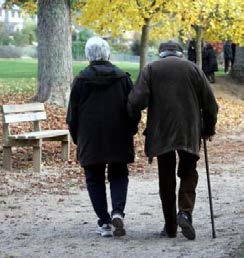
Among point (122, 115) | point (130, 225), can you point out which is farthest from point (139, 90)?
point (130, 225)

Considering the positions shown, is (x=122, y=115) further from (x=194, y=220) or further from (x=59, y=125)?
(x=59, y=125)

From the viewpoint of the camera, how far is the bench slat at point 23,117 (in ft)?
37.5

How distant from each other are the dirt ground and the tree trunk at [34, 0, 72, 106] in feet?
16.4

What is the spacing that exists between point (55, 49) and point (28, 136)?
18.3ft

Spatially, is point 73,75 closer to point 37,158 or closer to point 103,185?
point 37,158

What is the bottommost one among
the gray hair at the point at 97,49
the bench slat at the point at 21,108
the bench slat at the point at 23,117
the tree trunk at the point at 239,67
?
the tree trunk at the point at 239,67

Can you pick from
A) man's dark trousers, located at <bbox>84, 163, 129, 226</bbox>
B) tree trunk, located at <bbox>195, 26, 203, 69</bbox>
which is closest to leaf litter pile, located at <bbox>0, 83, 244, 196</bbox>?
man's dark trousers, located at <bbox>84, 163, 129, 226</bbox>

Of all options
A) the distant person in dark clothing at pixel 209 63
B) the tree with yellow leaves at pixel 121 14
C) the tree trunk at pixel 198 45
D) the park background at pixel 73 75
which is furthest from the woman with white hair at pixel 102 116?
the distant person in dark clothing at pixel 209 63

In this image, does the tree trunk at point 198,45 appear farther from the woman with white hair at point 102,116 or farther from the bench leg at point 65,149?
the woman with white hair at point 102,116

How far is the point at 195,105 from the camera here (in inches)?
269

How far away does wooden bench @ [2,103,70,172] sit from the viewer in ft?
36.9

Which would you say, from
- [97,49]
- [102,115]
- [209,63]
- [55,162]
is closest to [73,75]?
[55,162]

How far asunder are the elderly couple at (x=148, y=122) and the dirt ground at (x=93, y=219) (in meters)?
0.30

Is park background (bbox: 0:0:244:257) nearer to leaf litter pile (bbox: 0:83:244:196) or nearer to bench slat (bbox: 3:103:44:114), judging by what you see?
leaf litter pile (bbox: 0:83:244:196)
